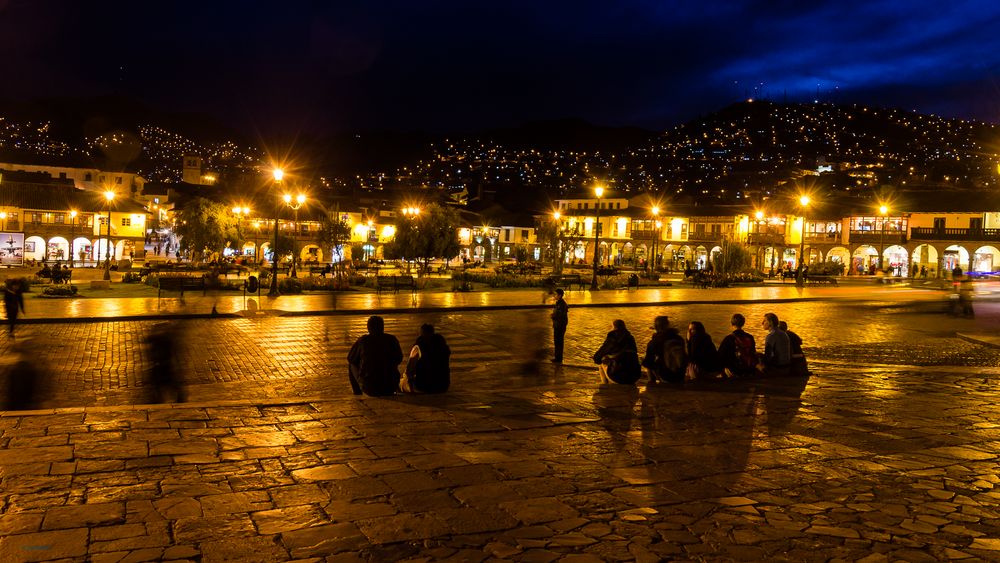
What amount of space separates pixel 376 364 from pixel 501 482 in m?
3.46

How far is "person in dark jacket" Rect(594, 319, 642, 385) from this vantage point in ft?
31.2

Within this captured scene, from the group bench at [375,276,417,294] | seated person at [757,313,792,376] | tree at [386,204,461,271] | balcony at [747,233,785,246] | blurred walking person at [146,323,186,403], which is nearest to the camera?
blurred walking person at [146,323,186,403]

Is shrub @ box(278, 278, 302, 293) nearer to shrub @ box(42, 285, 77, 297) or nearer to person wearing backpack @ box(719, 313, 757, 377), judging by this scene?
shrub @ box(42, 285, 77, 297)

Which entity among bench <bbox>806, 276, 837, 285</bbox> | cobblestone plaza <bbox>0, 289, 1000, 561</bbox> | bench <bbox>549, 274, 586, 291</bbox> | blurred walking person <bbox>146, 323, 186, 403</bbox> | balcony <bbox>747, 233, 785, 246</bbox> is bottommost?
blurred walking person <bbox>146, 323, 186, 403</bbox>

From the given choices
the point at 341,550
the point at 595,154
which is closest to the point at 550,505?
the point at 341,550

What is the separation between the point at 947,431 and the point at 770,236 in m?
60.0

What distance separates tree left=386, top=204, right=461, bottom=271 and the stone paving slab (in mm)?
28765

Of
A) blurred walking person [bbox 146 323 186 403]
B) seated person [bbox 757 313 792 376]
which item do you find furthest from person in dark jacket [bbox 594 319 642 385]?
blurred walking person [bbox 146 323 186 403]

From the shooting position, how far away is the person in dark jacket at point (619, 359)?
31.2 ft

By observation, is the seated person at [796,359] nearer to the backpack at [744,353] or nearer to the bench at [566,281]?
the backpack at [744,353]

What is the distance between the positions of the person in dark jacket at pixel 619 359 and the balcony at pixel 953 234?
55.5 m

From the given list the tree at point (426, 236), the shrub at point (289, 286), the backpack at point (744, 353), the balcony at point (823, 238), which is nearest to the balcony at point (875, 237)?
the balcony at point (823, 238)

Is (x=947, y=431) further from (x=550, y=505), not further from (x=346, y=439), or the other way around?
(x=346, y=439)

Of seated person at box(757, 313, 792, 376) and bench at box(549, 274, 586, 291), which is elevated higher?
bench at box(549, 274, 586, 291)
